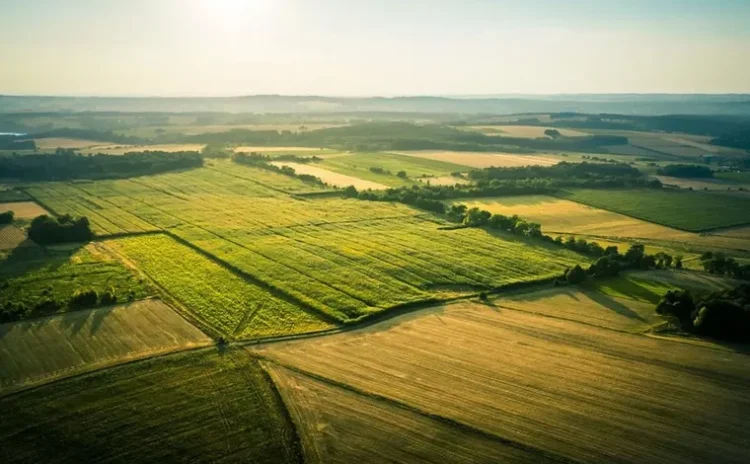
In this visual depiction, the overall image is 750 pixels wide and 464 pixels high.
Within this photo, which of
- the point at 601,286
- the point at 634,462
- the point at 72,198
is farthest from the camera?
the point at 72,198

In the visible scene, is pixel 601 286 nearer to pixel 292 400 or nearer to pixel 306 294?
pixel 306 294

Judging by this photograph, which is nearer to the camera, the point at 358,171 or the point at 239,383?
the point at 239,383

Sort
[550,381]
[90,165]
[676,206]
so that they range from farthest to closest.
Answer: [90,165]
[676,206]
[550,381]

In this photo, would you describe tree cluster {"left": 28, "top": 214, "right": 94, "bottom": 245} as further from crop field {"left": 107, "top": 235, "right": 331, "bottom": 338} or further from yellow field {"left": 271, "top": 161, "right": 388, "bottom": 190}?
yellow field {"left": 271, "top": 161, "right": 388, "bottom": 190}

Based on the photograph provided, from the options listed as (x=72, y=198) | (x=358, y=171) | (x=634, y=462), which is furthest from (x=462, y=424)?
(x=358, y=171)

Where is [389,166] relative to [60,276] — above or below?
above

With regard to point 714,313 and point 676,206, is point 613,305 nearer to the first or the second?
point 714,313

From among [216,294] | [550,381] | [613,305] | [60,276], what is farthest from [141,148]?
[550,381]
